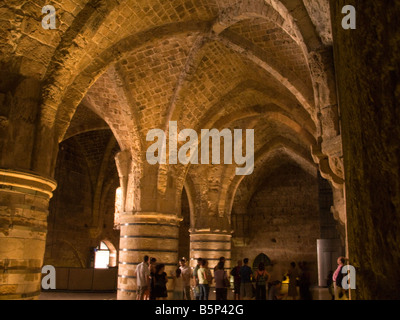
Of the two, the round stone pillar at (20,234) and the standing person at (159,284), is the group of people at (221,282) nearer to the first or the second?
the standing person at (159,284)

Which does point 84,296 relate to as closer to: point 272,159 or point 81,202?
point 81,202

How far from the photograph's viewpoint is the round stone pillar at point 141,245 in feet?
27.7

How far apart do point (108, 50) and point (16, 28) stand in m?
1.88

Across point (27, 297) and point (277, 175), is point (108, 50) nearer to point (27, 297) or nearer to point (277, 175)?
point (27, 297)

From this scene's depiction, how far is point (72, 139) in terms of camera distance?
1467cm

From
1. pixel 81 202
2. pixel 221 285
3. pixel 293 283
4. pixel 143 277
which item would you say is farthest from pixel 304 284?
pixel 81 202

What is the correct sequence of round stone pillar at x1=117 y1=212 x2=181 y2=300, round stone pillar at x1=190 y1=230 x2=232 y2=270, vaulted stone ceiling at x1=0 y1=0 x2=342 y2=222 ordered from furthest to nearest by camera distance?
1. round stone pillar at x1=190 y1=230 x2=232 y2=270
2. round stone pillar at x1=117 y1=212 x2=181 y2=300
3. vaulted stone ceiling at x1=0 y1=0 x2=342 y2=222

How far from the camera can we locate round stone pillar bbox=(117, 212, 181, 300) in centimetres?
844

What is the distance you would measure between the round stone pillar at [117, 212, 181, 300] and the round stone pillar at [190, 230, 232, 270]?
13.9 ft

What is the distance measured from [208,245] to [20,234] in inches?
350

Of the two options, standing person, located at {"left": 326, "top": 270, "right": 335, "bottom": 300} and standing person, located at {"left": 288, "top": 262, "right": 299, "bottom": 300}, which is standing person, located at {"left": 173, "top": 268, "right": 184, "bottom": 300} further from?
standing person, located at {"left": 326, "top": 270, "right": 335, "bottom": 300}

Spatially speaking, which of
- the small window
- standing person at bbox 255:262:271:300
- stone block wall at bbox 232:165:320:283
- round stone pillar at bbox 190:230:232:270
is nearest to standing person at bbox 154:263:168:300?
standing person at bbox 255:262:271:300

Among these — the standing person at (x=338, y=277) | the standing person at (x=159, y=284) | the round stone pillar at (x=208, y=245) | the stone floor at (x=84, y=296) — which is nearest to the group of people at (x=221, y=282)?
the standing person at (x=159, y=284)

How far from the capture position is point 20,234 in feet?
15.9
